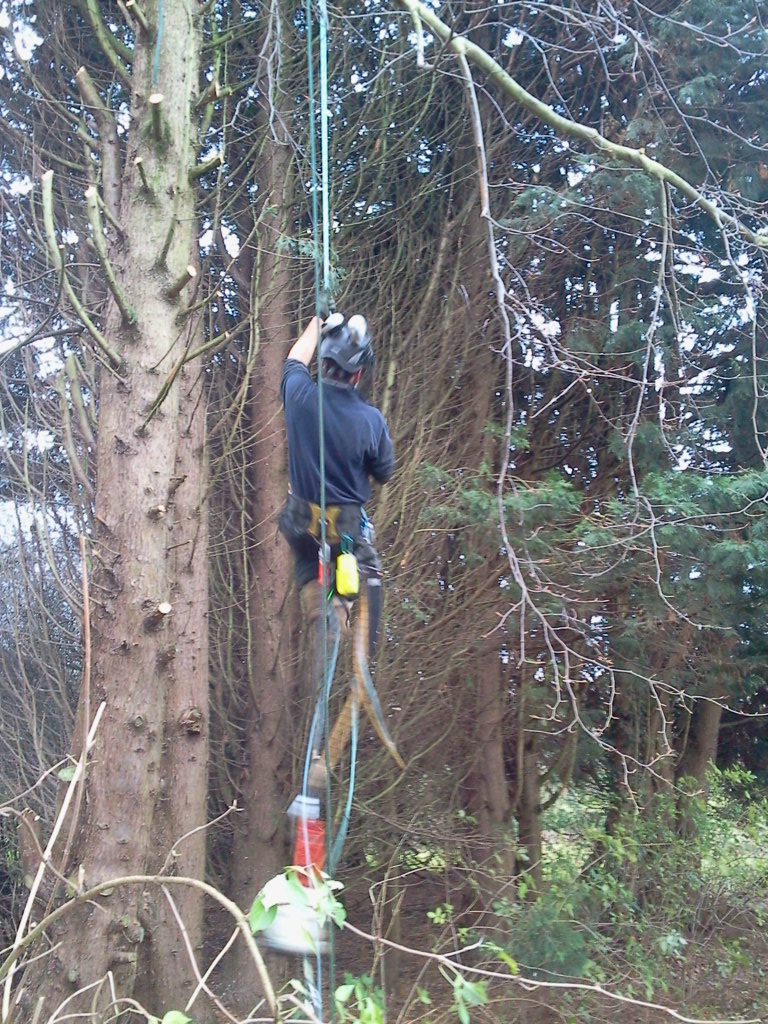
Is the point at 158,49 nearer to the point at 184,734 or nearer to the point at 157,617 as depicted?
the point at 157,617

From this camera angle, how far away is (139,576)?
4.45 m

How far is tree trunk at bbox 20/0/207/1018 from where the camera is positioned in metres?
4.24

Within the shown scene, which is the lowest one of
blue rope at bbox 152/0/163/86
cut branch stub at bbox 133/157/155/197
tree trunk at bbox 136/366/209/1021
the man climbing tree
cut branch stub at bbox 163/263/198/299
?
tree trunk at bbox 136/366/209/1021

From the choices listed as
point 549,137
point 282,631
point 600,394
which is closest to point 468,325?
point 600,394

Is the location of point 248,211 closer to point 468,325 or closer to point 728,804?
point 468,325

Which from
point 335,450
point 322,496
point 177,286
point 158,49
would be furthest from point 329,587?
point 158,49

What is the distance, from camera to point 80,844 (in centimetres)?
434

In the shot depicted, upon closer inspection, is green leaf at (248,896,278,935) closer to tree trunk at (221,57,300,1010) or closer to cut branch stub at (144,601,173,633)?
cut branch stub at (144,601,173,633)

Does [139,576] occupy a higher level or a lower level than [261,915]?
higher

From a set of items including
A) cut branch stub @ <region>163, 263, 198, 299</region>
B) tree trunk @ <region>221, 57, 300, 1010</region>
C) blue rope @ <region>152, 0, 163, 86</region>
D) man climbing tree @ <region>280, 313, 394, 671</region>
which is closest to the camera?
man climbing tree @ <region>280, 313, 394, 671</region>

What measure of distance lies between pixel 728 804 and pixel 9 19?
24.4 feet

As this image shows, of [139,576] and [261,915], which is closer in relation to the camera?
[261,915]

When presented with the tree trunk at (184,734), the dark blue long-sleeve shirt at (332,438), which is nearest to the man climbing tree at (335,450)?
the dark blue long-sleeve shirt at (332,438)

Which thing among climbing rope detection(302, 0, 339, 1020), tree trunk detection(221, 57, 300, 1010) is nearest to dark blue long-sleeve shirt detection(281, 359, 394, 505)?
climbing rope detection(302, 0, 339, 1020)
